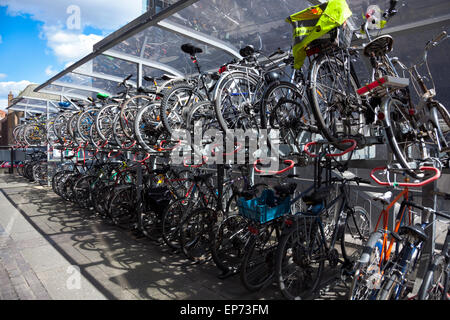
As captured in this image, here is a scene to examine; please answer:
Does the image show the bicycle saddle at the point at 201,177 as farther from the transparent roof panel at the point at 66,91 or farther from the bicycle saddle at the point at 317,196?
the transparent roof panel at the point at 66,91

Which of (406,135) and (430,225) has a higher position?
(406,135)

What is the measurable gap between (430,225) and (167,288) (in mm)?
2705

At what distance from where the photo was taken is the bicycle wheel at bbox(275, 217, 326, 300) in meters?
2.78

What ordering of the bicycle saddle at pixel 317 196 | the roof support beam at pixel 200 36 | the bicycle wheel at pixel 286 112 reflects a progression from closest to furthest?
the bicycle saddle at pixel 317 196, the bicycle wheel at pixel 286 112, the roof support beam at pixel 200 36

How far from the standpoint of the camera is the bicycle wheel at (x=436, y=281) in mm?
2121

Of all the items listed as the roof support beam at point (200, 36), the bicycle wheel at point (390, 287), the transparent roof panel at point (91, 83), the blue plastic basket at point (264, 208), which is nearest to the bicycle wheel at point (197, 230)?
the blue plastic basket at point (264, 208)

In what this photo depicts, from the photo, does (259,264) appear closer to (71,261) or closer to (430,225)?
(430,225)

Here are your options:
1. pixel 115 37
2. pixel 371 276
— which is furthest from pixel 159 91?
pixel 371 276

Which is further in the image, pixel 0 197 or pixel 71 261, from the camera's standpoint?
pixel 0 197

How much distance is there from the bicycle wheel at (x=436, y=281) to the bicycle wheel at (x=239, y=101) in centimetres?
230

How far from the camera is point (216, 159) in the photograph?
4059 mm

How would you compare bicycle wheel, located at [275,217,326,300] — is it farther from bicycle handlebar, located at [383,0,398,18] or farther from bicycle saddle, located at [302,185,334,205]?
bicycle handlebar, located at [383,0,398,18]

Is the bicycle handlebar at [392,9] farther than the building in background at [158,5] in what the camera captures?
No

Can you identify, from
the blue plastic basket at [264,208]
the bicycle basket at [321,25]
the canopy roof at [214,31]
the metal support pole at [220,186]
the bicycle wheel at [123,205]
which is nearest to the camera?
the bicycle basket at [321,25]
